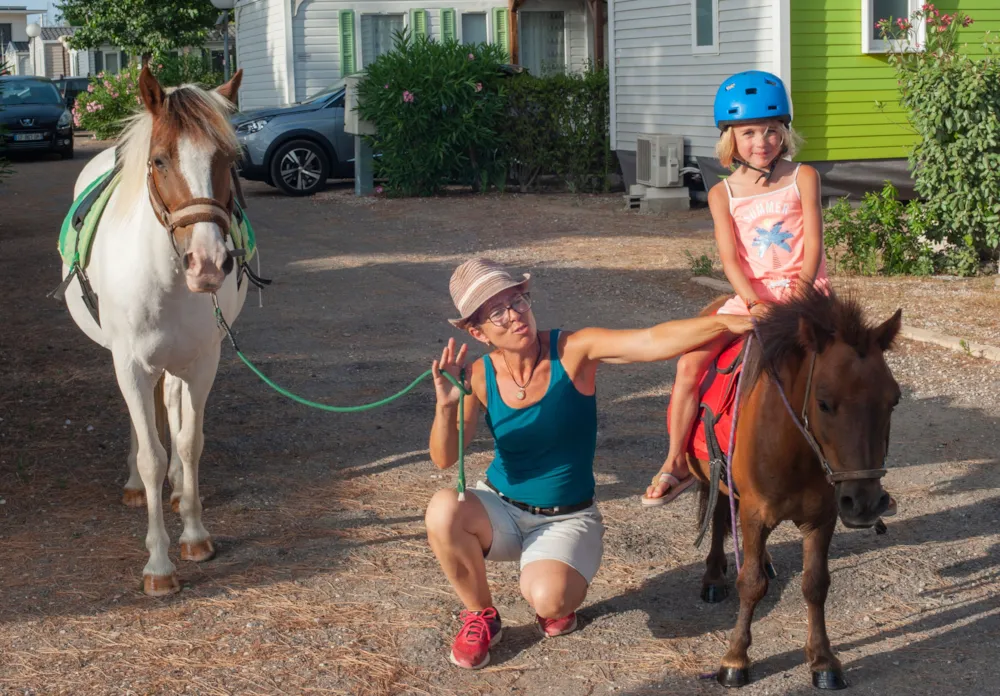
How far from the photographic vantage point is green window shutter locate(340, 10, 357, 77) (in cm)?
2400

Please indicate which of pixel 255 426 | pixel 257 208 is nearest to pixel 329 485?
pixel 255 426

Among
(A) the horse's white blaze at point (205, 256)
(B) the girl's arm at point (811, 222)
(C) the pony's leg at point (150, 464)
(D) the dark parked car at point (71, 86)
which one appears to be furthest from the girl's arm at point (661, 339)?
(D) the dark parked car at point (71, 86)

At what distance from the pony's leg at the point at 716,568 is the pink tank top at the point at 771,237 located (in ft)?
3.02

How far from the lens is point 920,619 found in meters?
4.38

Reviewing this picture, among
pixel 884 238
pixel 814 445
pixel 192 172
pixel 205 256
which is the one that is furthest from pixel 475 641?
pixel 884 238

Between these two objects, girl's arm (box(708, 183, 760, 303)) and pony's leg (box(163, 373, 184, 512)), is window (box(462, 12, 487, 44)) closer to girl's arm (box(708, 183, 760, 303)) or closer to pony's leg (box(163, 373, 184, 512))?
pony's leg (box(163, 373, 184, 512))

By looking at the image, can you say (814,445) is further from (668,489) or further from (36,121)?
(36,121)

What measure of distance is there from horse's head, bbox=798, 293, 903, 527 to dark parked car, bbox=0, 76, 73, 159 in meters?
26.6

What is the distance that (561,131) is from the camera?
62.0 ft

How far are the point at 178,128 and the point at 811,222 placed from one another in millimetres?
2373

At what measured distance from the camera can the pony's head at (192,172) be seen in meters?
4.09

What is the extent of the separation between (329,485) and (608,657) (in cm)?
237

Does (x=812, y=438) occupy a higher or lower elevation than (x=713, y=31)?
lower

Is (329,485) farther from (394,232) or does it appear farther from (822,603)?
(394,232)
